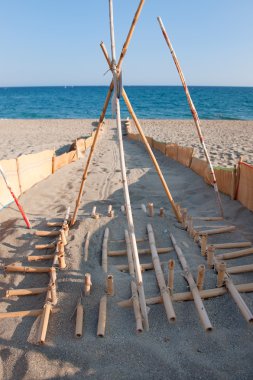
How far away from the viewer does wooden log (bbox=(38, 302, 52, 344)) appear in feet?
8.87

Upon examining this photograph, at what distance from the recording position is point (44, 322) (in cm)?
284

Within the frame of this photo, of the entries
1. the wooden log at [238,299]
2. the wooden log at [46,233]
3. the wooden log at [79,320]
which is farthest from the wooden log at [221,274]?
Answer: the wooden log at [46,233]

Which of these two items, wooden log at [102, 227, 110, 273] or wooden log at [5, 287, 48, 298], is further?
wooden log at [102, 227, 110, 273]

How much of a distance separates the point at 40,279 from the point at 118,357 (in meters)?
1.45

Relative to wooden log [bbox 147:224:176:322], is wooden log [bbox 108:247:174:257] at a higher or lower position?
lower

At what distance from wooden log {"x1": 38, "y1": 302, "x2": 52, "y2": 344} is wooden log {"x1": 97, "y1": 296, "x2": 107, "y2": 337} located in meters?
0.45

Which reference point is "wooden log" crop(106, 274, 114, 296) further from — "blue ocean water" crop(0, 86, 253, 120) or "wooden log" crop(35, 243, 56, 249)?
"blue ocean water" crop(0, 86, 253, 120)

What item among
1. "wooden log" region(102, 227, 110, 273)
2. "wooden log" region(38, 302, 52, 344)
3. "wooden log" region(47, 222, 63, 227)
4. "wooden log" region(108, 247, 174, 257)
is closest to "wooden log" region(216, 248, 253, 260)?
"wooden log" region(108, 247, 174, 257)

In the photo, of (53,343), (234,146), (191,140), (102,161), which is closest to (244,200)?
(53,343)

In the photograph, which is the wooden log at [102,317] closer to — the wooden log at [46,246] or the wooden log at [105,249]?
the wooden log at [105,249]

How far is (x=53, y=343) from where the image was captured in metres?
2.73

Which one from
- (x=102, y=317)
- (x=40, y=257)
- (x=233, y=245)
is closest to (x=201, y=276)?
(x=102, y=317)

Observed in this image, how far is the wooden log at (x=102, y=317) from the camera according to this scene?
2.73 meters

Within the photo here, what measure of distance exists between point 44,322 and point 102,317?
50 cm
